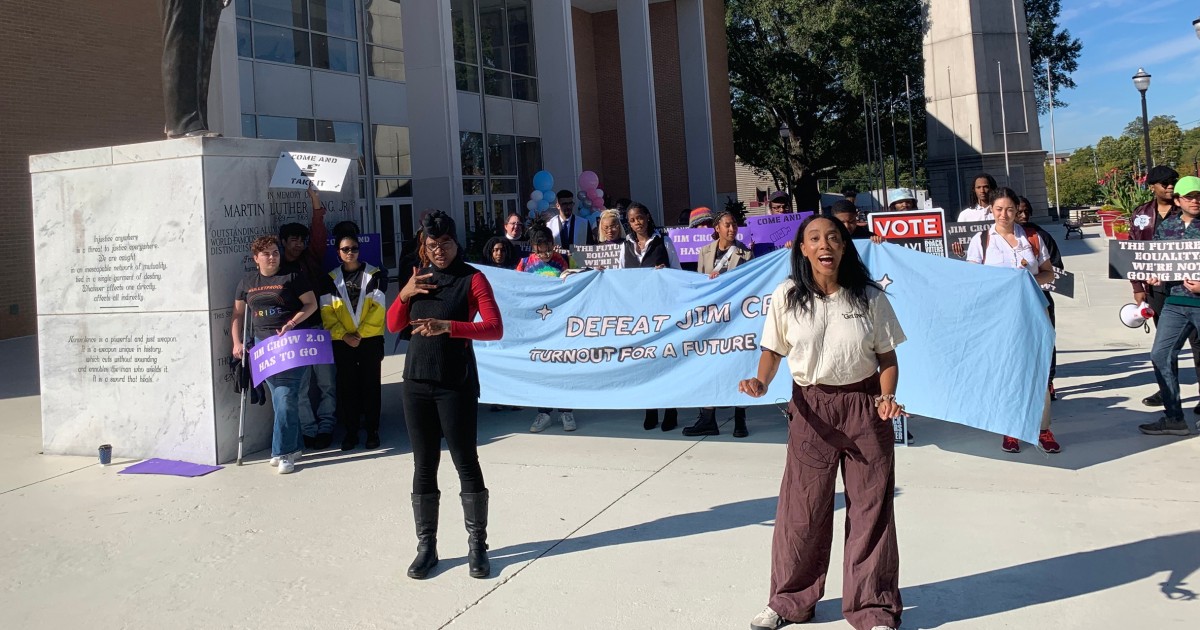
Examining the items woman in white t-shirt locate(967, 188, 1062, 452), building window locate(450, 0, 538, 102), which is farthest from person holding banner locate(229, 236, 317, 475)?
building window locate(450, 0, 538, 102)

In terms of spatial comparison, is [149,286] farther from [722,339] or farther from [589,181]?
[589,181]

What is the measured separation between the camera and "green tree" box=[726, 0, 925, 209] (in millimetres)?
41500

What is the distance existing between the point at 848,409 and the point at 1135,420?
4900 mm

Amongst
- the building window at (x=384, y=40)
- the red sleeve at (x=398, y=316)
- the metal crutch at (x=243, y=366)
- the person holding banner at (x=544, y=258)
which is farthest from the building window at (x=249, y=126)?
the red sleeve at (x=398, y=316)

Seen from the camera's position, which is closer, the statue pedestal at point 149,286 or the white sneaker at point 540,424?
the statue pedestal at point 149,286

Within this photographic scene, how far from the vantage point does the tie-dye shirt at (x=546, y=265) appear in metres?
8.75

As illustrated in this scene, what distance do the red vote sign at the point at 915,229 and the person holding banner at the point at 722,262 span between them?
1.24m

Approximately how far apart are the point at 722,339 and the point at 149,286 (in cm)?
473

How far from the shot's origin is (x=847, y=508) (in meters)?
4.16

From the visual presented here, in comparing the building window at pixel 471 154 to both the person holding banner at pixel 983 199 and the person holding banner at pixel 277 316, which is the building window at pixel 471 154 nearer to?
the person holding banner at pixel 983 199

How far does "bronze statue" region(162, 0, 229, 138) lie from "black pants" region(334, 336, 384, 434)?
220 cm

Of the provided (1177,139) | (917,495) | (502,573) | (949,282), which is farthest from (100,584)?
(1177,139)

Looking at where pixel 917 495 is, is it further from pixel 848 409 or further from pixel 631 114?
pixel 631 114

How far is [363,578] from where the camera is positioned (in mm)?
5133
